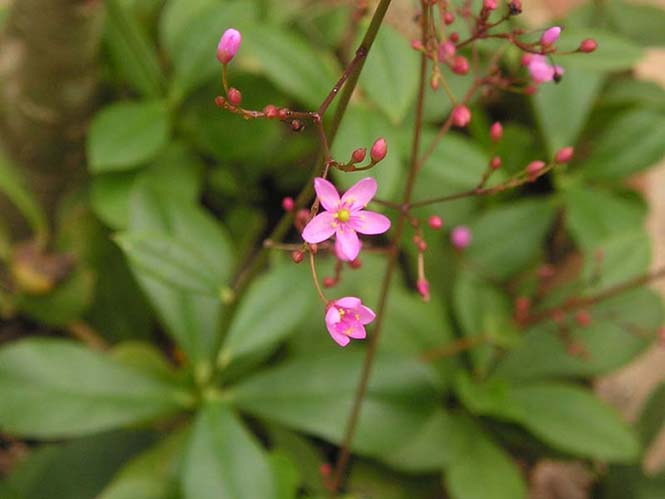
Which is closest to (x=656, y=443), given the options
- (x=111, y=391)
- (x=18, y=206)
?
(x=111, y=391)

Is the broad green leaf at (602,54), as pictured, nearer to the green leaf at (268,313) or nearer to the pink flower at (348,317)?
the green leaf at (268,313)

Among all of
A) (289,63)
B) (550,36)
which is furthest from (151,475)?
(550,36)

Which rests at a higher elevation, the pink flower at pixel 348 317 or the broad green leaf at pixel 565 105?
the pink flower at pixel 348 317

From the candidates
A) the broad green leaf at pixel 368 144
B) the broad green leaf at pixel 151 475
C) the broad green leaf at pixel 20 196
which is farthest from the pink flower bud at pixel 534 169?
the broad green leaf at pixel 20 196

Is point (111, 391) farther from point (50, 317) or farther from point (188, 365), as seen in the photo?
point (50, 317)

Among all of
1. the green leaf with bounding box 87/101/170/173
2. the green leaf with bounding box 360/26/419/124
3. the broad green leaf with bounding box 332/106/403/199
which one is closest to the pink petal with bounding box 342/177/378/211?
the broad green leaf with bounding box 332/106/403/199
